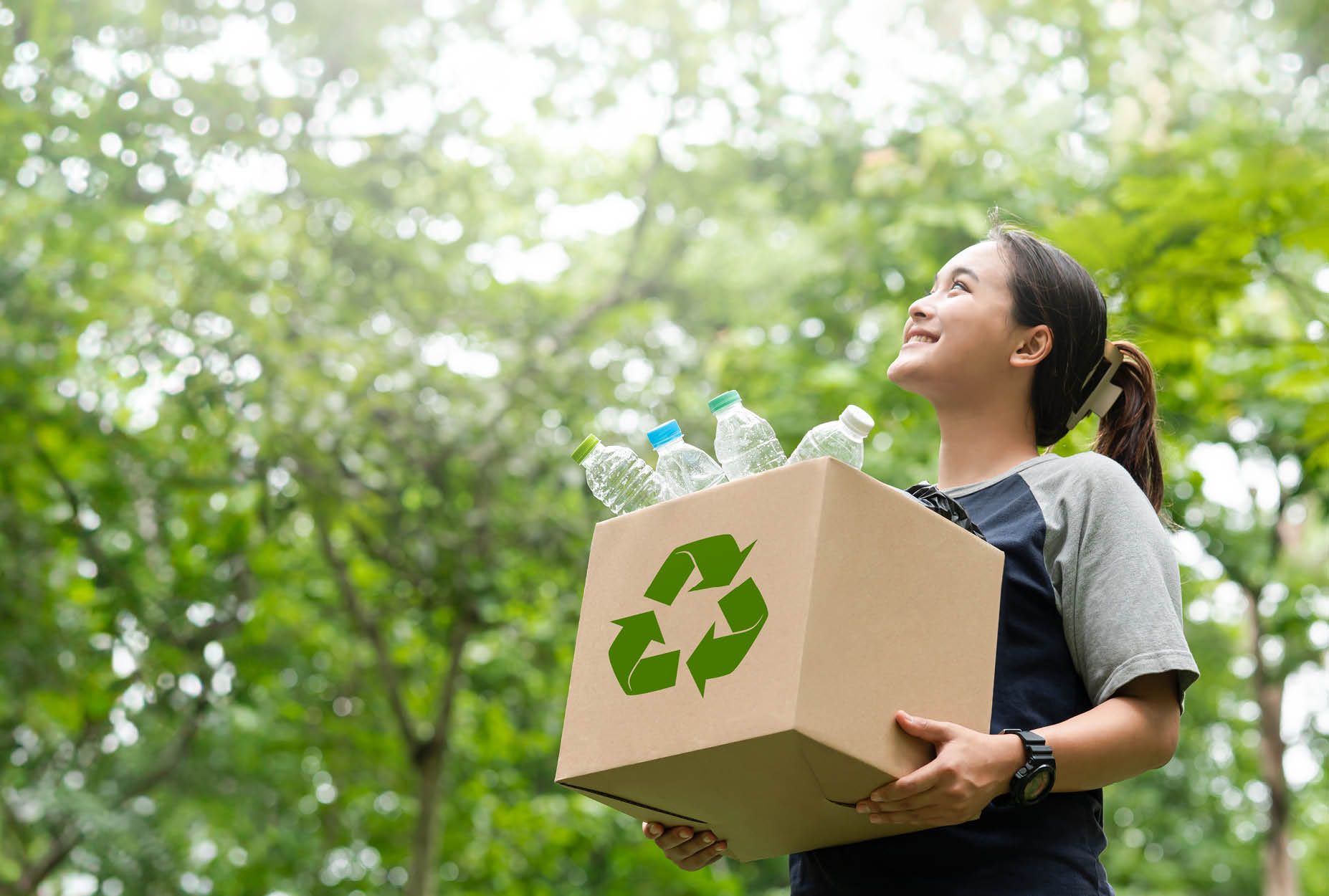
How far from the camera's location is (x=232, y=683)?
6.02 m

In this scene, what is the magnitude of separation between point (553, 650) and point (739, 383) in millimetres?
2036

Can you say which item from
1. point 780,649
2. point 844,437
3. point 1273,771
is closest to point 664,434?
point 844,437

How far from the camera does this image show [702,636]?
1.33 metres

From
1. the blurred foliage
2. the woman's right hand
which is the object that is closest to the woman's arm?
the woman's right hand

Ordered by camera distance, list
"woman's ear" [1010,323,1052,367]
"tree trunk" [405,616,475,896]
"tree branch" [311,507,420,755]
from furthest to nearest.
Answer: "tree branch" [311,507,420,755]
"tree trunk" [405,616,475,896]
"woman's ear" [1010,323,1052,367]

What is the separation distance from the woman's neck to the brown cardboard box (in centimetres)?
30

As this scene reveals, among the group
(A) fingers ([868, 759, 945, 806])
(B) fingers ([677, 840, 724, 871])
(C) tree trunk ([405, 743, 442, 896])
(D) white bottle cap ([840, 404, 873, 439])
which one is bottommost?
(C) tree trunk ([405, 743, 442, 896])

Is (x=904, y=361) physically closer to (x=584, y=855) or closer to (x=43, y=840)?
(x=584, y=855)

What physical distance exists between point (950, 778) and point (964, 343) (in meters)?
0.65

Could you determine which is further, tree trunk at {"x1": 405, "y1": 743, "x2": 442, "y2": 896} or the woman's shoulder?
tree trunk at {"x1": 405, "y1": 743, "x2": 442, "y2": 896}

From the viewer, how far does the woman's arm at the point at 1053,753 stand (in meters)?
1.27

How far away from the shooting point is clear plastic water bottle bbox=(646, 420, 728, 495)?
1.56 m

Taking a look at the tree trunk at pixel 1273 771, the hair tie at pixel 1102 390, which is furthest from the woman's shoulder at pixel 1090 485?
the tree trunk at pixel 1273 771

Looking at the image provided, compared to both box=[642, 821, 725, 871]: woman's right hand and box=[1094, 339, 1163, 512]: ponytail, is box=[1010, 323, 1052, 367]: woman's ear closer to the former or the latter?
box=[1094, 339, 1163, 512]: ponytail
